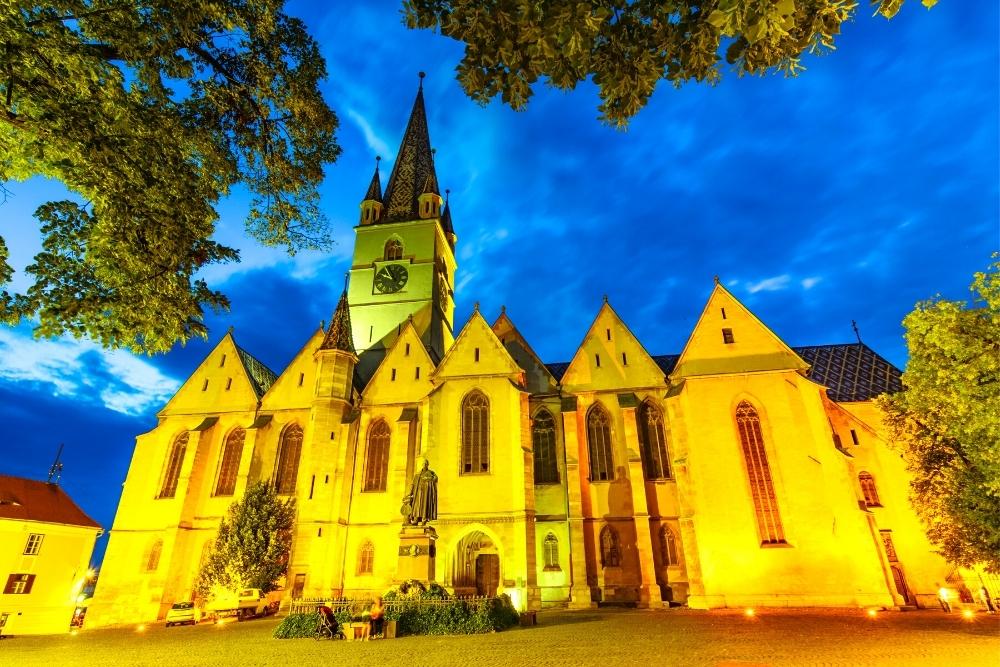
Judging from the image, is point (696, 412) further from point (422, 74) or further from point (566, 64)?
point (422, 74)

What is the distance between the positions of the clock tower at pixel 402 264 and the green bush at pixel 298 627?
18.0 metres

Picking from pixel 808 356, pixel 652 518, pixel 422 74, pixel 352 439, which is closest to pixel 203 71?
pixel 352 439

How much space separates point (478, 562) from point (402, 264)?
2200 centimetres

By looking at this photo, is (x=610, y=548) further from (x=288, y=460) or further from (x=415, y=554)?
(x=288, y=460)

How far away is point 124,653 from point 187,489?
49.5ft

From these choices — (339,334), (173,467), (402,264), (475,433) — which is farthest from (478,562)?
(402,264)

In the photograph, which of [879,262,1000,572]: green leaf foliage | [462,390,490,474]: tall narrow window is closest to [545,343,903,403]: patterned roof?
[462,390,490,474]: tall narrow window

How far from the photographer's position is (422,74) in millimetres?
50250

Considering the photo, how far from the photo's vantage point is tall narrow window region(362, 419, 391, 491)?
82.2ft

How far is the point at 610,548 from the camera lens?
21797 mm

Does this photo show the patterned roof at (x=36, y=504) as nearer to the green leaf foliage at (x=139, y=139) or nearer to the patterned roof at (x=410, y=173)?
the patterned roof at (x=410, y=173)

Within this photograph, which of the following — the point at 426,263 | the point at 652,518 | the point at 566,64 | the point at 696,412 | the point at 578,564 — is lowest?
the point at 578,564

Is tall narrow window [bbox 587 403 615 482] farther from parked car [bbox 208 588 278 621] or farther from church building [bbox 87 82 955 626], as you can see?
parked car [bbox 208 588 278 621]

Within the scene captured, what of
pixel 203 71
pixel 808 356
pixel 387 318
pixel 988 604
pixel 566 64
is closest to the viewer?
pixel 566 64
